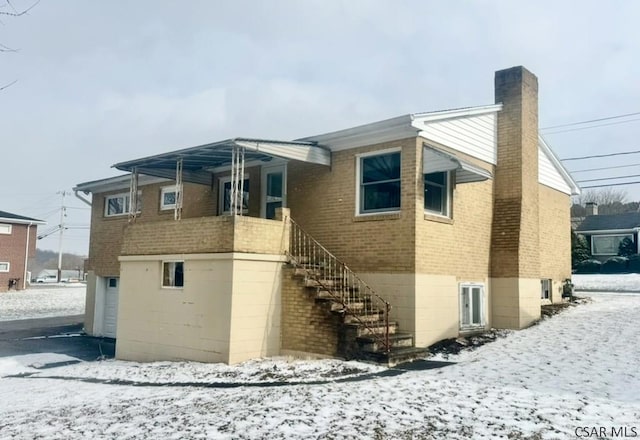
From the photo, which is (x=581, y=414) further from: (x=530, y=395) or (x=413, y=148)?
(x=413, y=148)

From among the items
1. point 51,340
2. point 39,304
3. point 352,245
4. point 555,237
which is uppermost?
point 555,237

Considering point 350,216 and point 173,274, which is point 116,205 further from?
point 350,216

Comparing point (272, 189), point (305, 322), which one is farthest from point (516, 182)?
point (305, 322)

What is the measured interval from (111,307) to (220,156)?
944cm

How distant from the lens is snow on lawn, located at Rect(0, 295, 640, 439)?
6320 mm

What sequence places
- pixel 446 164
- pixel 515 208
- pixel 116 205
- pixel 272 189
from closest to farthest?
pixel 446 164 → pixel 515 208 → pixel 272 189 → pixel 116 205

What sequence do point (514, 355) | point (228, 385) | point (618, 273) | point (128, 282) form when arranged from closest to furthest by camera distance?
1. point (228, 385)
2. point (514, 355)
3. point (128, 282)
4. point (618, 273)

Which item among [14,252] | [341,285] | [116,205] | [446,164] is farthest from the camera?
[14,252]

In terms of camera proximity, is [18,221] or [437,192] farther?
[18,221]

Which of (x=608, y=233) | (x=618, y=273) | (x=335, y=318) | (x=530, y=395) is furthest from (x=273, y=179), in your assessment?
(x=608, y=233)

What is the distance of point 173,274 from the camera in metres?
12.8

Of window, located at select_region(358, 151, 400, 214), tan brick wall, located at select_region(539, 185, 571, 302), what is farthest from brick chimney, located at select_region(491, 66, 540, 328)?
window, located at select_region(358, 151, 400, 214)

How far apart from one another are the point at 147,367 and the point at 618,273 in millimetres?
29638

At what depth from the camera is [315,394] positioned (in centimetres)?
786
